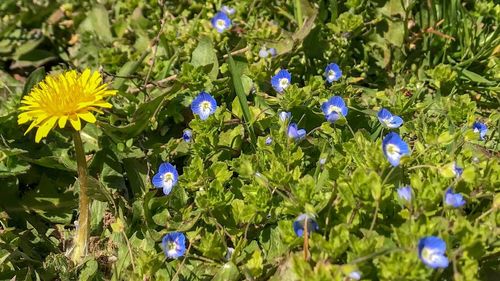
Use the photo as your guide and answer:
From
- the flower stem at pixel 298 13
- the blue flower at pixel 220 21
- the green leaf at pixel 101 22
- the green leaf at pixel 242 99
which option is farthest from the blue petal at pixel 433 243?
the green leaf at pixel 101 22

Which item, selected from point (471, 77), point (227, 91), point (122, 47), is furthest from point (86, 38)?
point (471, 77)

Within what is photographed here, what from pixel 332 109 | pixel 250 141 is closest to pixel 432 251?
pixel 332 109

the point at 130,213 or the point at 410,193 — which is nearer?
the point at 410,193

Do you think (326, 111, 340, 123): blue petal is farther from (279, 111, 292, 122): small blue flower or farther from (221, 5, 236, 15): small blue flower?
(221, 5, 236, 15): small blue flower

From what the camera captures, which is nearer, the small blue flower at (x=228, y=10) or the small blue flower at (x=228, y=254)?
the small blue flower at (x=228, y=254)

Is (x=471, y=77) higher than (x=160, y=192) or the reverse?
higher

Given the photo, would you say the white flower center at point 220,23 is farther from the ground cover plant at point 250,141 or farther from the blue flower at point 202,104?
the blue flower at point 202,104

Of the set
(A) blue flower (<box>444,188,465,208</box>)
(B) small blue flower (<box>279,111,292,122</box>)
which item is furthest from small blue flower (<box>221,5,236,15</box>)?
(A) blue flower (<box>444,188,465,208</box>)

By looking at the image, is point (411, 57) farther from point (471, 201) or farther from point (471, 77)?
point (471, 201)
